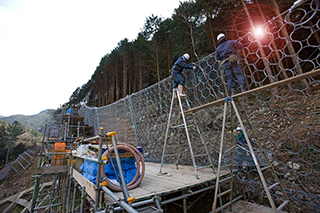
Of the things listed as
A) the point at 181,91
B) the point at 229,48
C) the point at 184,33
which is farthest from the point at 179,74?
the point at 184,33

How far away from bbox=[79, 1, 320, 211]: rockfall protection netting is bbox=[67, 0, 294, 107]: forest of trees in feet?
15.4

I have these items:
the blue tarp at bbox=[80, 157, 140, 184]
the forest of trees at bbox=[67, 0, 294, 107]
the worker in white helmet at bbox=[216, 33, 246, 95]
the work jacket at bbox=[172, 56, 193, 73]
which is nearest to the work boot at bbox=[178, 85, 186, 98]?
the work jacket at bbox=[172, 56, 193, 73]

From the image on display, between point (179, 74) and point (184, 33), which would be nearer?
point (179, 74)

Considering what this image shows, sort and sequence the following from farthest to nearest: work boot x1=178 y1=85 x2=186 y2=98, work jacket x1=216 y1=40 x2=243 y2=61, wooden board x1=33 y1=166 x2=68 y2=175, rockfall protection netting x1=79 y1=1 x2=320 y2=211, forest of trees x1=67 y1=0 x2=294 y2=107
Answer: forest of trees x1=67 y1=0 x2=294 y2=107, wooden board x1=33 y1=166 x2=68 y2=175, work boot x1=178 y1=85 x2=186 y2=98, work jacket x1=216 y1=40 x2=243 y2=61, rockfall protection netting x1=79 y1=1 x2=320 y2=211

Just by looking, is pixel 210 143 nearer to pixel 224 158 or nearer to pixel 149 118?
pixel 224 158

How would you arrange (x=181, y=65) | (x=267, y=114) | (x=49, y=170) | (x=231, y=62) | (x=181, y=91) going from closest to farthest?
(x=231, y=62)
(x=267, y=114)
(x=181, y=91)
(x=181, y=65)
(x=49, y=170)

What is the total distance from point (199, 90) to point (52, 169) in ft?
11.7

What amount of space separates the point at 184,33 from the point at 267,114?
384 inches

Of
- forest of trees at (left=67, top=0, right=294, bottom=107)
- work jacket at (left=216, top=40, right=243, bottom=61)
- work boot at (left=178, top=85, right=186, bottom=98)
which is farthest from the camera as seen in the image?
forest of trees at (left=67, top=0, right=294, bottom=107)

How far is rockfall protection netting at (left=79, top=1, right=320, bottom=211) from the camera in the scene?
185cm

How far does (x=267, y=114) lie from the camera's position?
2.45 metres

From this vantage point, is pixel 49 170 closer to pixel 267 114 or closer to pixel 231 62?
pixel 231 62

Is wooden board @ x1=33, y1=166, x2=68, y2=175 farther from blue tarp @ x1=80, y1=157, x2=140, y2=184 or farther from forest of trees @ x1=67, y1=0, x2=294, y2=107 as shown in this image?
forest of trees @ x1=67, y1=0, x2=294, y2=107

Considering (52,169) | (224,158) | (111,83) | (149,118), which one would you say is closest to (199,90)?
(224,158)
